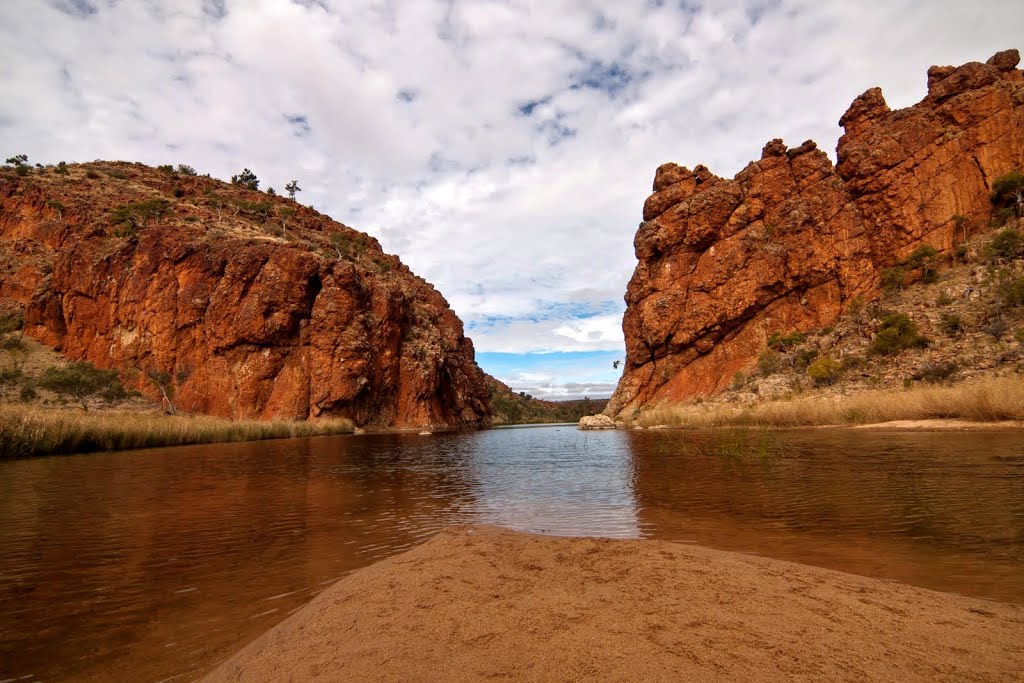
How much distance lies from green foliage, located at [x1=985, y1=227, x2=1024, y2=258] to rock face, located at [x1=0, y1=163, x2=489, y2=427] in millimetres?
60870

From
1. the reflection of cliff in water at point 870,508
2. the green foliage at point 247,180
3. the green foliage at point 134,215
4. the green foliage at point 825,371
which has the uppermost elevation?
the green foliage at point 247,180

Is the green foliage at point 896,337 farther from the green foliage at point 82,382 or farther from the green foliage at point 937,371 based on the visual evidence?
the green foliage at point 82,382

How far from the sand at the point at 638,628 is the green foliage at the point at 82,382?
5025 centimetres

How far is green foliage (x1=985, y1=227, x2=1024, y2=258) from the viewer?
3928cm

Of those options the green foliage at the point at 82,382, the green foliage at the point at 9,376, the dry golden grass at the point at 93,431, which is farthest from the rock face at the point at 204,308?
the dry golden grass at the point at 93,431

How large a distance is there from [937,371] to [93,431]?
49559 millimetres

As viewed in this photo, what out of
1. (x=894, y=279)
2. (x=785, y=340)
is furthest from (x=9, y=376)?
(x=894, y=279)

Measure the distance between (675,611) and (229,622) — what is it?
4.38 metres

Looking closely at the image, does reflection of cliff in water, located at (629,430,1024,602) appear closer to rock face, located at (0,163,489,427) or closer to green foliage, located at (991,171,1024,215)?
green foliage, located at (991,171,1024,215)

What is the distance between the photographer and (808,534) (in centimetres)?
746

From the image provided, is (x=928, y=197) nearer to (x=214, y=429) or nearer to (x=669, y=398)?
(x=669, y=398)

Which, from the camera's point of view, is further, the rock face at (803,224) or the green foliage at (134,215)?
the green foliage at (134,215)

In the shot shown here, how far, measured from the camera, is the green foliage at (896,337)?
36.9 m

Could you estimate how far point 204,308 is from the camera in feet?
193
